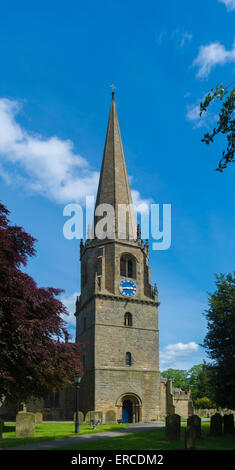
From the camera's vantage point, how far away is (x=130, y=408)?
35156 millimetres

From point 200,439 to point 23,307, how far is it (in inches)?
376

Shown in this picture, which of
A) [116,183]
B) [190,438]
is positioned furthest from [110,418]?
[116,183]

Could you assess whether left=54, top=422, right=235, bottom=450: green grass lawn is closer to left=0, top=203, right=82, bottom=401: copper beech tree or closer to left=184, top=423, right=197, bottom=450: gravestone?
left=184, top=423, right=197, bottom=450: gravestone

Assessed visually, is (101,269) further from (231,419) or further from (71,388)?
(231,419)

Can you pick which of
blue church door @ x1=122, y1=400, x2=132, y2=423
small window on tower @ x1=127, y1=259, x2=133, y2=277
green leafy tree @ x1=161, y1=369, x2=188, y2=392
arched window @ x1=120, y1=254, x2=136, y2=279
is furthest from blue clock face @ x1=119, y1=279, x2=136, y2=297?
green leafy tree @ x1=161, y1=369, x2=188, y2=392

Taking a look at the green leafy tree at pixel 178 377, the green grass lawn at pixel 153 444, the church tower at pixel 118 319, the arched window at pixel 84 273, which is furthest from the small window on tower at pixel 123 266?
the green leafy tree at pixel 178 377

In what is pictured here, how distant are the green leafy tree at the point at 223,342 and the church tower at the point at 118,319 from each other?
14115 millimetres

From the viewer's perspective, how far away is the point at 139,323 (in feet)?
123

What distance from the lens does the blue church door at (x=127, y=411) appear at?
1357 inches

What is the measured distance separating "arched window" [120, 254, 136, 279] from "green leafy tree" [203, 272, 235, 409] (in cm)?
1818

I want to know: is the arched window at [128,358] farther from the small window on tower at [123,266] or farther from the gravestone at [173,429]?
the gravestone at [173,429]

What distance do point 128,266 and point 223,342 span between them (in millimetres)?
19936

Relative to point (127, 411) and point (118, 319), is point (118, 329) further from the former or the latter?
point (127, 411)
